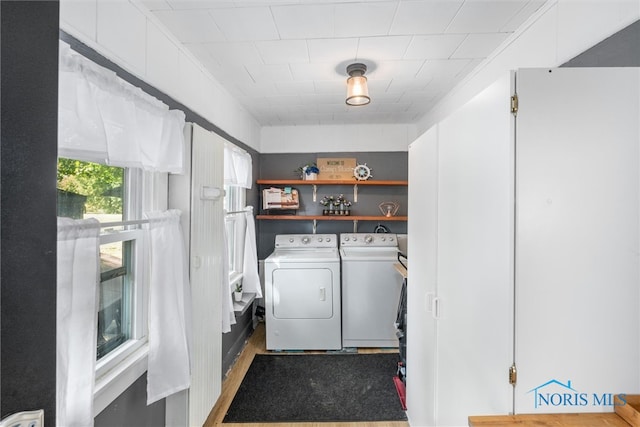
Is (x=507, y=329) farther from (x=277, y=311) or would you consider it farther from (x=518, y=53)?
(x=277, y=311)

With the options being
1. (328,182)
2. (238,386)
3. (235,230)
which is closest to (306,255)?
(235,230)

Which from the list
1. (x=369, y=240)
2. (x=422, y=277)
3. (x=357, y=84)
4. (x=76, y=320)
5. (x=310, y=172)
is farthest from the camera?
(x=310, y=172)

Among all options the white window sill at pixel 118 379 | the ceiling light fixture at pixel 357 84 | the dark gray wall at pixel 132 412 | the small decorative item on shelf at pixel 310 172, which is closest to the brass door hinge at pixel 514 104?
the ceiling light fixture at pixel 357 84

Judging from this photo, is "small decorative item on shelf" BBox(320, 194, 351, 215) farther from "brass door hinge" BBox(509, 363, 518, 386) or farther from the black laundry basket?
"brass door hinge" BBox(509, 363, 518, 386)

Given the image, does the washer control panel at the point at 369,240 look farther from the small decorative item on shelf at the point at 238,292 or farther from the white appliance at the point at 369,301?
the small decorative item on shelf at the point at 238,292

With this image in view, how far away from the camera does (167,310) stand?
140 cm

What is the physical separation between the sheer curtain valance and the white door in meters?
1.36

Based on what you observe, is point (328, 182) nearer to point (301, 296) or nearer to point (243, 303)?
point (301, 296)

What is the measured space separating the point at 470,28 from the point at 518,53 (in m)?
0.30

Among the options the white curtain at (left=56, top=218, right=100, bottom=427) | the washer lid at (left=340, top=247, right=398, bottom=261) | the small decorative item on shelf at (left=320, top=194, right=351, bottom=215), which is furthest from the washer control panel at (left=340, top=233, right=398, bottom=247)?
the white curtain at (left=56, top=218, right=100, bottom=427)

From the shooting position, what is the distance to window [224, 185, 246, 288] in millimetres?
2725

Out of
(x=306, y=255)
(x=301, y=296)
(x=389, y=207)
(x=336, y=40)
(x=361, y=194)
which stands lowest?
(x=301, y=296)

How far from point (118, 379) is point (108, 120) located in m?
1.05

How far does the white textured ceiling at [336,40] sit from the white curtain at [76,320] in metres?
1.10
